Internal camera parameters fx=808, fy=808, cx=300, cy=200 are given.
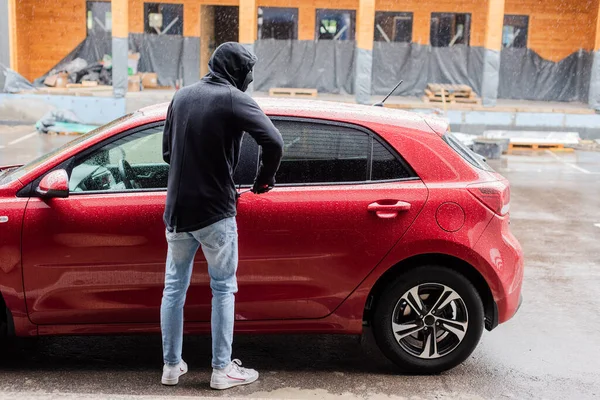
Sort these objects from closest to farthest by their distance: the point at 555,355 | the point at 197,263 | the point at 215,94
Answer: the point at 215,94 < the point at 197,263 < the point at 555,355

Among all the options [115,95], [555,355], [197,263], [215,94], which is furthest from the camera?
[115,95]

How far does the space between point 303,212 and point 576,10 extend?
22684 mm

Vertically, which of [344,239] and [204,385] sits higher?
[344,239]

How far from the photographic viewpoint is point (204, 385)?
4539 mm

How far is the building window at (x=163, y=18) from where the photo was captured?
955 inches

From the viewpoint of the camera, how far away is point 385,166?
4.74m

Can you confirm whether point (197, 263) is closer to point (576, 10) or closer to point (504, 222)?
point (504, 222)

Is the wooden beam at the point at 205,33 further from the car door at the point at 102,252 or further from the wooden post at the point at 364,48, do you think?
the car door at the point at 102,252

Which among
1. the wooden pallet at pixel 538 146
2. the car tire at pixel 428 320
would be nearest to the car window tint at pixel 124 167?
the car tire at pixel 428 320

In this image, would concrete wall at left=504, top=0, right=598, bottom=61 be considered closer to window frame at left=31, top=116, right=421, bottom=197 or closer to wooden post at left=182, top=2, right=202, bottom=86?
wooden post at left=182, top=2, right=202, bottom=86

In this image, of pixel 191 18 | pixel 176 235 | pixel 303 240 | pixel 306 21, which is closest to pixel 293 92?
pixel 306 21

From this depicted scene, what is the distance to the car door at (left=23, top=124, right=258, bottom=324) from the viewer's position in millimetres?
4496

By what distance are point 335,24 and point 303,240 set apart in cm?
2074

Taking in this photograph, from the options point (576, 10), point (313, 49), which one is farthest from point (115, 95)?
point (576, 10)
